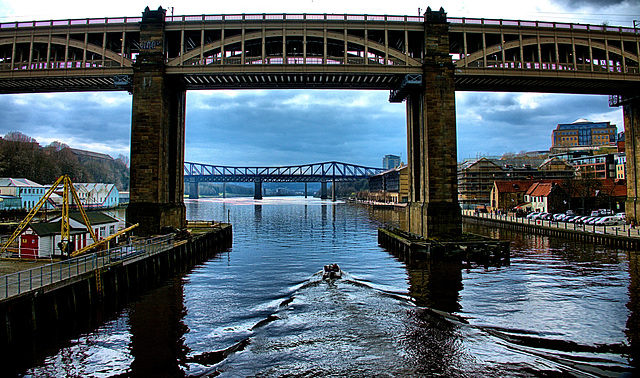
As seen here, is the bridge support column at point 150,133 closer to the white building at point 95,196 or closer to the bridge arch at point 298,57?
the bridge arch at point 298,57

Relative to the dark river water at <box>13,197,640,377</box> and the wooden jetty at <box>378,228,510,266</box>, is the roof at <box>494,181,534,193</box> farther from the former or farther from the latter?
the dark river water at <box>13,197,640,377</box>

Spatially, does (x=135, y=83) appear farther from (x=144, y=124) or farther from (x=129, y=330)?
(x=129, y=330)

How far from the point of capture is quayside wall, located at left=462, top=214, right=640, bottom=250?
39.7m

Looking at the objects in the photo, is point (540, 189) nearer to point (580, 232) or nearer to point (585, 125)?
→ point (580, 232)

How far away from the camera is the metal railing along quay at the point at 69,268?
666 inches

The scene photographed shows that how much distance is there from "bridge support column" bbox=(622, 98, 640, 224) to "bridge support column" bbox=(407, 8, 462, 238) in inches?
1107

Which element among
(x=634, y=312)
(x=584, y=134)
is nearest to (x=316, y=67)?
(x=634, y=312)

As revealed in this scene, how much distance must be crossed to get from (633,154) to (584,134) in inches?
6714

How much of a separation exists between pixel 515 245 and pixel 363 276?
25295 millimetres

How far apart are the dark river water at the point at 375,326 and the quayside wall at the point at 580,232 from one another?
9.67m

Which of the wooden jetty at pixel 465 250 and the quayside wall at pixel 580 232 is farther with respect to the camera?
the quayside wall at pixel 580 232

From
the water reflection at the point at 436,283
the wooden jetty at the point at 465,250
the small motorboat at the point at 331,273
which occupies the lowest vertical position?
the water reflection at the point at 436,283

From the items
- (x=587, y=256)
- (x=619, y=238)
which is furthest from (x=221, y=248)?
(x=619, y=238)

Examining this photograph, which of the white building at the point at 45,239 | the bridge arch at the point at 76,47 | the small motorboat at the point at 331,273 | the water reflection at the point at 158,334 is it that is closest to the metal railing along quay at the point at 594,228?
the small motorboat at the point at 331,273
